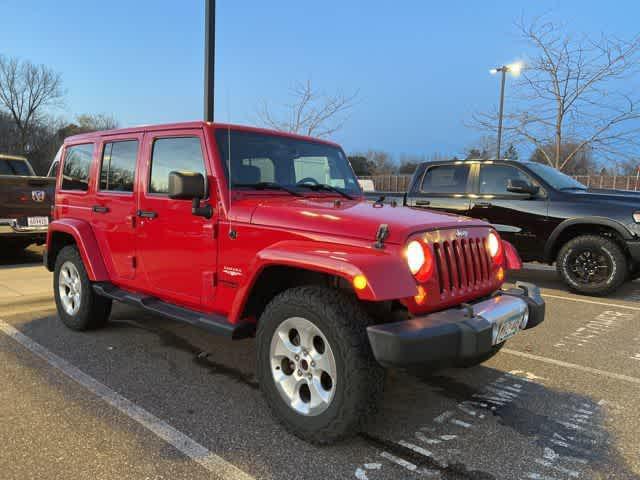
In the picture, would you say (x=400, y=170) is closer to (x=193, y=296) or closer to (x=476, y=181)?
(x=476, y=181)

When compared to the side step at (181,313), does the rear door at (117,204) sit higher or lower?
higher

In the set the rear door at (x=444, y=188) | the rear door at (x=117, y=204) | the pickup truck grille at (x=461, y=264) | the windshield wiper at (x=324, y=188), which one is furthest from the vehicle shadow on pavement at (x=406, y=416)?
the rear door at (x=444, y=188)

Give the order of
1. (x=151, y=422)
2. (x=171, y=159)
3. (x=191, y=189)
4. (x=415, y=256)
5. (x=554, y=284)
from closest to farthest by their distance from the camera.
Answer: (x=415, y=256), (x=151, y=422), (x=191, y=189), (x=171, y=159), (x=554, y=284)

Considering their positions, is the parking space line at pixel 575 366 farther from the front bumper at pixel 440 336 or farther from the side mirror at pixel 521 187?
the side mirror at pixel 521 187

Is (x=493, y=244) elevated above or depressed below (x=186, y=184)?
below

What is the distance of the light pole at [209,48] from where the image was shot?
765 centimetres

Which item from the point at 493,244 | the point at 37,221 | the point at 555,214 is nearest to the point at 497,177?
the point at 555,214

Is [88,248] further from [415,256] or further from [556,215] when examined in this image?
[556,215]

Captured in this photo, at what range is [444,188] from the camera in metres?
7.78

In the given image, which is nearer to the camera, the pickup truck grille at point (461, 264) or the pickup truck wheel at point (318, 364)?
the pickup truck wheel at point (318, 364)

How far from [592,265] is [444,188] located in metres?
2.40

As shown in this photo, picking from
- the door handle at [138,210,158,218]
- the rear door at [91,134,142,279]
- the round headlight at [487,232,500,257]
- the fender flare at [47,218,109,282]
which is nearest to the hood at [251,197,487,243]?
the round headlight at [487,232,500,257]

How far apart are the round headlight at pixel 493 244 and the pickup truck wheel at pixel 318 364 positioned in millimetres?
1250

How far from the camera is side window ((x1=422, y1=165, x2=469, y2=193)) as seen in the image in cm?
760
